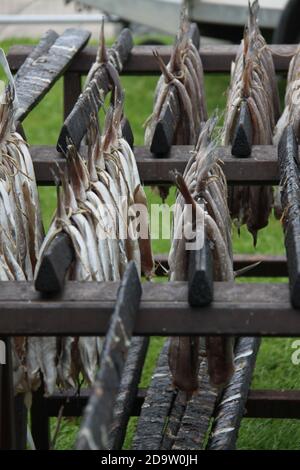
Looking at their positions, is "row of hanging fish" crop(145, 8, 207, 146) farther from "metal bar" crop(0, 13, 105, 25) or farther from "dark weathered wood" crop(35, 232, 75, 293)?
"metal bar" crop(0, 13, 105, 25)

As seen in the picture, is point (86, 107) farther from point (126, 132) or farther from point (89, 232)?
point (89, 232)

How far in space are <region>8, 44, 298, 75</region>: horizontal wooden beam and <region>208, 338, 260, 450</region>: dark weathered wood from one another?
978 millimetres

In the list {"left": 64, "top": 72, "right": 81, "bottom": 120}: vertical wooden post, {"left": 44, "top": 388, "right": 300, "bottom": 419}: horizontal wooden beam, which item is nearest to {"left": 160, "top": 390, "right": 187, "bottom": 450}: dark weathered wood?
{"left": 44, "top": 388, "right": 300, "bottom": 419}: horizontal wooden beam

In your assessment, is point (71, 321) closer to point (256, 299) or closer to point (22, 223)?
point (256, 299)

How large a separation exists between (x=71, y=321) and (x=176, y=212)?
55 centimetres

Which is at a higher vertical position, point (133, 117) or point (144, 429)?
point (144, 429)

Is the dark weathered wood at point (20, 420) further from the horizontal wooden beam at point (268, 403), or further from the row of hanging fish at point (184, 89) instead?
the row of hanging fish at point (184, 89)

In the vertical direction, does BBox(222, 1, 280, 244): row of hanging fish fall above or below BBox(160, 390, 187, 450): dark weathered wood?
above

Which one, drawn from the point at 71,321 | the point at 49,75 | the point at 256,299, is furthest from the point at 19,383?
the point at 49,75

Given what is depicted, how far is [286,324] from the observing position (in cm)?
234

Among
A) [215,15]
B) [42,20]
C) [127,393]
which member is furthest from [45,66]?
[42,20]

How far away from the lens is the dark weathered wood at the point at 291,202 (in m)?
2.37

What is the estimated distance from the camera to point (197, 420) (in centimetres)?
355

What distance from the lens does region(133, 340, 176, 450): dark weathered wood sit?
348 centimetres
